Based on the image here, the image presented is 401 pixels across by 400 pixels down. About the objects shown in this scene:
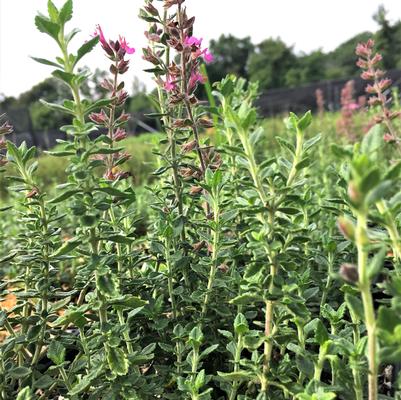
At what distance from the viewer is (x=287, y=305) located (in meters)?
0.93

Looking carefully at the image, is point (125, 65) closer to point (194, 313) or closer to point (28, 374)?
point (194, 313)

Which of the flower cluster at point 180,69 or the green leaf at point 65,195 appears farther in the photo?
the flower cluster at point 180,69

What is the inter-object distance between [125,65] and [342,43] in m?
65.0

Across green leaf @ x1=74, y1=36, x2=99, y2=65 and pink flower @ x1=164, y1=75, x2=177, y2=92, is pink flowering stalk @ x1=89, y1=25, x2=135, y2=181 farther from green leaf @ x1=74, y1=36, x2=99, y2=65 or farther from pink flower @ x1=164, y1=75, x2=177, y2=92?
green leaf @ x1=74, y1=36, x2=99, y2=65

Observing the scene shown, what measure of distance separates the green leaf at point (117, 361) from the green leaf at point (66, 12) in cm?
72

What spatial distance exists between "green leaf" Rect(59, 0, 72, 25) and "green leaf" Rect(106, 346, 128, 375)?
2.36 feet

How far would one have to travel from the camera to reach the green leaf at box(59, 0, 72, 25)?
89cm

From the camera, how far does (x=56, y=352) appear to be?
3.60ft

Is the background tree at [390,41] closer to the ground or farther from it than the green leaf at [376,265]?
farther from it

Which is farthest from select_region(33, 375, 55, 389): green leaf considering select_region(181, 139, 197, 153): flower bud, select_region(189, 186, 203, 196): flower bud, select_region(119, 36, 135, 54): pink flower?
select_region(119, 36, 135, 54): pink flower

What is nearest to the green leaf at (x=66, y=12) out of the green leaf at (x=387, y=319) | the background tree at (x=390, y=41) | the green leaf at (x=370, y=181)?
the green leaf at (x=370, y=181)

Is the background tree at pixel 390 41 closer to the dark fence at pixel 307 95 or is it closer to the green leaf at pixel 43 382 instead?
the dark fence at pixel 307 95

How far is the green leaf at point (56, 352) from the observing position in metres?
1.08

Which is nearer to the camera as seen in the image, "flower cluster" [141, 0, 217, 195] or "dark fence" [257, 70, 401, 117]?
"flower cluster" [141, 0, 217, 195]
